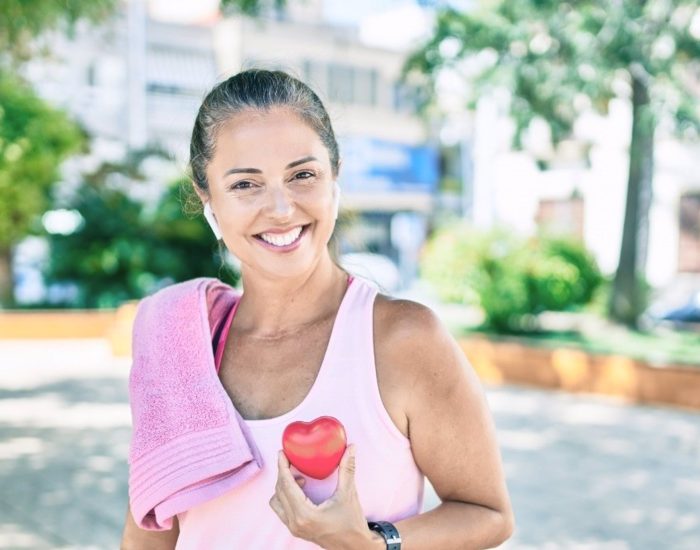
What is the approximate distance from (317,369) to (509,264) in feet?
37.3

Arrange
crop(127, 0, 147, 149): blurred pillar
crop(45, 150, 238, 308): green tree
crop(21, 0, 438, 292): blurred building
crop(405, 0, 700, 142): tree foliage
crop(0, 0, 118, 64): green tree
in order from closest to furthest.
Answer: crop(0, 0, 118, 64): green tree < crop(405, 0, 700, 142): tree foliage < crop(45, 150, 238, 308): green tree < crop(21, 0, 438, 292): blurred building < crop(127, 0, 147, 149): blurred pillar

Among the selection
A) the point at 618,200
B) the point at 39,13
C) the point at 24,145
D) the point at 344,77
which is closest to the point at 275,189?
the point at 39,13

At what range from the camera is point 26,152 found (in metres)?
14.2

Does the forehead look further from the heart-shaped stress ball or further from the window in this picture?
the window

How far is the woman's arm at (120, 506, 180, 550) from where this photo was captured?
→ 1802 mm

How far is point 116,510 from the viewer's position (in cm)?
551

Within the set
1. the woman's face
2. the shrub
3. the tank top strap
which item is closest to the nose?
the woman's face

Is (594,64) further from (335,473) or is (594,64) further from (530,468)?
(335,473)

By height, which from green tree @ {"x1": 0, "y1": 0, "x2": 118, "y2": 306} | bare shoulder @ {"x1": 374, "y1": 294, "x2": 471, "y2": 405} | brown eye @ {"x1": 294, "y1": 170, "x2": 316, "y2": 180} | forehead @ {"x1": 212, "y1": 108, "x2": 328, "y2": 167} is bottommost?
bare shoulder @ {"x1": 374, "y1": 294, "x2": 471, "y2": 405}

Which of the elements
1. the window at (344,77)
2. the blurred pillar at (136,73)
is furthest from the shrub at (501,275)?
the window at (344,77)

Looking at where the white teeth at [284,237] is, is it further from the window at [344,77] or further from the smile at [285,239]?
the window at [344,77]

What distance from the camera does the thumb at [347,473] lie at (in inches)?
55.6

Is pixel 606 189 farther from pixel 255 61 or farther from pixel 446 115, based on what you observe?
pixel 255 61

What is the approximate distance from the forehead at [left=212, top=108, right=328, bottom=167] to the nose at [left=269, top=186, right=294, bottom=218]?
0.05m
